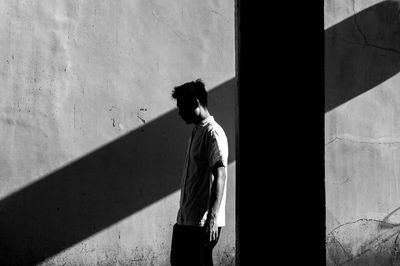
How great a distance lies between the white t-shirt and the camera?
3240mm

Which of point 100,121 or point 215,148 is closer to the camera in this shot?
point 215,148

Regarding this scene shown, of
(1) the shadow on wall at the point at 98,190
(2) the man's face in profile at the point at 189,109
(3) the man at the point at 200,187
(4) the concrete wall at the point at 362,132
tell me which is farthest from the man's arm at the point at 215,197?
(4) the concrete wall at the point at 362,132

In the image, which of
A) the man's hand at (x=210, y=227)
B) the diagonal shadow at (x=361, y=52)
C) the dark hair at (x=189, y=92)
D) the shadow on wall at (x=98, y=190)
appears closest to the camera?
the man's hand at (x=210, y=227)

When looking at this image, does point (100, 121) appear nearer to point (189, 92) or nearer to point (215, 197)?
point (189, 92)

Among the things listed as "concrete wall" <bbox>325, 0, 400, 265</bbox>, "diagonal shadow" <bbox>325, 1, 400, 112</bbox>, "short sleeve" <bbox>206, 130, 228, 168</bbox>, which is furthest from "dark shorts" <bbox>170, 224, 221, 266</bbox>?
"diagonal shadow" <bbox>325, 1, 400, 112</bbox>

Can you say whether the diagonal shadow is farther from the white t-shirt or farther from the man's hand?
the man's hand

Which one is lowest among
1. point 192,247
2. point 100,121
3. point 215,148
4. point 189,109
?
point 192,247

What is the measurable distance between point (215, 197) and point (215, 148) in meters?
0.25

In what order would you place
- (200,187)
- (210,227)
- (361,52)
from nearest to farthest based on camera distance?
(210,227)
(200,187)
(361,52)

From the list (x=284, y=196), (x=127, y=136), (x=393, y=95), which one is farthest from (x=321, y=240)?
(x=393, y=95)

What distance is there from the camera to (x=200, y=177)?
328 centimetres

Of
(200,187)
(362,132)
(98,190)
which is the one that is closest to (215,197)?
(200,187)

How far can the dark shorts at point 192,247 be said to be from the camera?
3.20 metres

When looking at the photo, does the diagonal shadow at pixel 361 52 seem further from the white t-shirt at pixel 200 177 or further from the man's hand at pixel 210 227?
the man's hand at pixel 210 227
